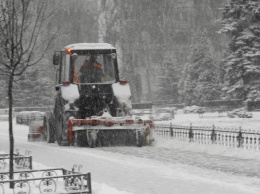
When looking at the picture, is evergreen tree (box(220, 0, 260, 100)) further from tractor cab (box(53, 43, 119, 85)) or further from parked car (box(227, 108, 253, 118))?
tractor cab (box(53, 43, 119, 85))

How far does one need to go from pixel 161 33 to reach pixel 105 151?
74.7 metres

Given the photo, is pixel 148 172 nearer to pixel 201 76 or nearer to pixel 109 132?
pixel 109 132

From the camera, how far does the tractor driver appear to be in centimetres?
2138

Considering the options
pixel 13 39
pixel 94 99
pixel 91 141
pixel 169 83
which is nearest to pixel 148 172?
pixel 13 39

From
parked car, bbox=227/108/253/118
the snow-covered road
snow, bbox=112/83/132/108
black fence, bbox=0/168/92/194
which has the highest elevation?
snow, bbox=112/83/132/108

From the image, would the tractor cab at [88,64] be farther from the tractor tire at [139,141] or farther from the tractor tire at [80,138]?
the tractor tire at [139,141]

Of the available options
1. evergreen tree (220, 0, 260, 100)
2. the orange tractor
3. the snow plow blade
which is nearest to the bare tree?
the snow plow blade

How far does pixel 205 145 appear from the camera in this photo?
788 inches

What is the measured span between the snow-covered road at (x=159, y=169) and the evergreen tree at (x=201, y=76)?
138 ft

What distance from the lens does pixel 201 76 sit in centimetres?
6116

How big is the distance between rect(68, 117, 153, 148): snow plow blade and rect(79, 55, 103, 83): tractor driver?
204 centimetres

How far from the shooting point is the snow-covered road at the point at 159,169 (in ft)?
36.8

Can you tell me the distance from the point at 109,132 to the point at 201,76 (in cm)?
4115

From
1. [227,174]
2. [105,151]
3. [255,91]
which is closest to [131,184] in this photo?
[227,174]
